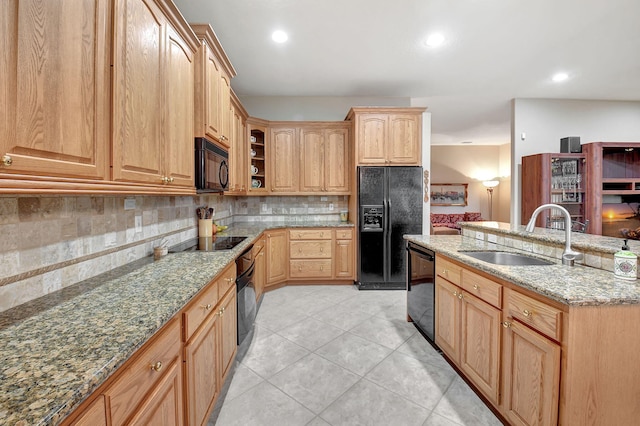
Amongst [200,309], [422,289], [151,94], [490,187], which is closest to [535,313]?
[422,289]

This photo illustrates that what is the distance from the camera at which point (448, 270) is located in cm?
198

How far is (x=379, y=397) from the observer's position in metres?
1.73

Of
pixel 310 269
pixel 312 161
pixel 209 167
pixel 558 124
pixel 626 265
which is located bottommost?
pixel 310 269

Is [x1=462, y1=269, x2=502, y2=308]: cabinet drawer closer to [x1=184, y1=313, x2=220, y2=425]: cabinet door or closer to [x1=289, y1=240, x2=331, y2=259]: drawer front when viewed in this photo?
[x1=184, y1=313, x2=220, y2=425]: cabinet door

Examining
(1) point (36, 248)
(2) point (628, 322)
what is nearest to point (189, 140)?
(1) point (36, 248)

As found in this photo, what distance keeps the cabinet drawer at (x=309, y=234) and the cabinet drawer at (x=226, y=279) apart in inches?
75.0

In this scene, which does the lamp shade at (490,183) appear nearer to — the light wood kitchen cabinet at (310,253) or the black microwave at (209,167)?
the light wood kitchen cabinet at (310,253)

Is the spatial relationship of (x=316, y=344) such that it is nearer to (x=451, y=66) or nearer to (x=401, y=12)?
(x=401, y=12)

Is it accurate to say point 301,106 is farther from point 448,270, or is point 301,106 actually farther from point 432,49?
point 448,270

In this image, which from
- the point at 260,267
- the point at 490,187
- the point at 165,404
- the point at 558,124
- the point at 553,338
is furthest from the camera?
the point at 490,187

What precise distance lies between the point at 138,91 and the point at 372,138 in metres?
2.97

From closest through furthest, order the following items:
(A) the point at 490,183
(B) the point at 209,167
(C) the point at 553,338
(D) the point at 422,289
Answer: (C) the point at 553,338 → (B) the point at 209,167 → (D) the point at 422,289 → (A) the point at 490,183

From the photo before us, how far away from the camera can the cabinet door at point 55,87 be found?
707mm

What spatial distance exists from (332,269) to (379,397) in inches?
86.8
